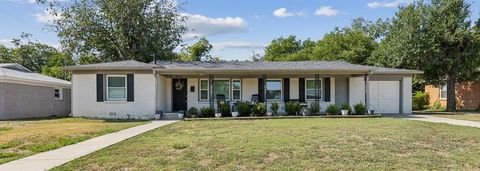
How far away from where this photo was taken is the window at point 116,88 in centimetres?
2005

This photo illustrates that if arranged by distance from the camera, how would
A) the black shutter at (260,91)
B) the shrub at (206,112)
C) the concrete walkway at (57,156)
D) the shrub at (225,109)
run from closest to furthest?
1. the concrete walkway at (57,156)
2. the shrub at (206,112)
3. the shrub at (225,109)
4. the black shutter at (260,91)

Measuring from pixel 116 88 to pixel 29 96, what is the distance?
4915 millimetres

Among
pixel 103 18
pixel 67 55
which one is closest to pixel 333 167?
pixel 103 18

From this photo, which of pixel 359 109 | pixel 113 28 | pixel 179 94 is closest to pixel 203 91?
pixel 179 94

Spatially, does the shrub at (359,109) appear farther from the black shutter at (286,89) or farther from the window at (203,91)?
the window at (203,91)

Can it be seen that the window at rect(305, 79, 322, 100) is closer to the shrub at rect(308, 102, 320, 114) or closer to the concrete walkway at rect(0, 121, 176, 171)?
the shrub at rect(308, 102, 320, 114)

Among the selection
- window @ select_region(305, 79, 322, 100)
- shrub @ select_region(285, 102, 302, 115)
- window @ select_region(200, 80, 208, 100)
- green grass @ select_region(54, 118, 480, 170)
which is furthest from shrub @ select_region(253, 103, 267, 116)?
green grass @ select_region(54, 118, 480, 170)

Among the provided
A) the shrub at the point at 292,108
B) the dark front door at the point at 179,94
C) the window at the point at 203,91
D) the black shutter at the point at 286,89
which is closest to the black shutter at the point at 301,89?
the black shutter at the point at 286,89

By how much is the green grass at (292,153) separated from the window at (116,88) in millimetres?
9731

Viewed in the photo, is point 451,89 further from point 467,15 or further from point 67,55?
point 67,55

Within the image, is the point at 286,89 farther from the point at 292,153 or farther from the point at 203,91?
the point at 292,153

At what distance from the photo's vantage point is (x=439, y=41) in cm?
2442

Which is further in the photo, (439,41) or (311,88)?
(439,41)

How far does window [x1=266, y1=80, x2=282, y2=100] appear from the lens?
74.7 ft
